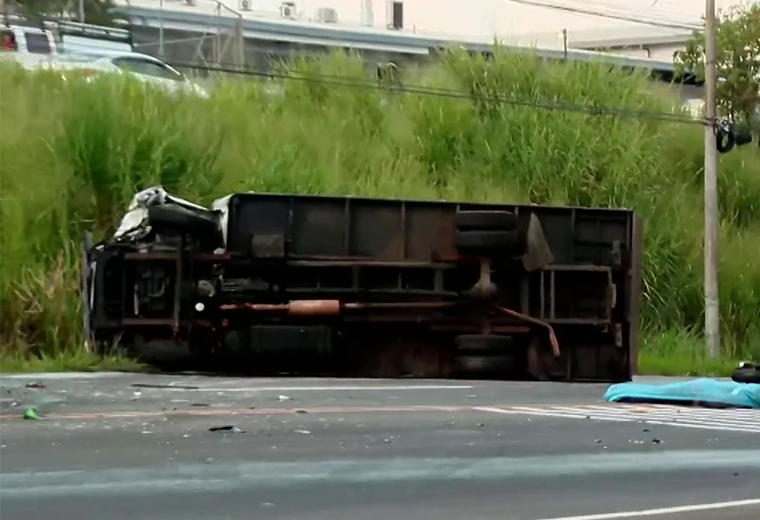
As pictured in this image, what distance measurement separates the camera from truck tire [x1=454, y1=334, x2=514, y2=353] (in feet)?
45.7

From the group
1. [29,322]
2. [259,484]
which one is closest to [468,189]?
[29,322]

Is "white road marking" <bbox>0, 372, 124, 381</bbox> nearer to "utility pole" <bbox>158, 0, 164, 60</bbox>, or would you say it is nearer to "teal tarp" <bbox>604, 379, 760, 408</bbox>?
"teal tarp" <bbox>604, 379, 760, 408</bbox>

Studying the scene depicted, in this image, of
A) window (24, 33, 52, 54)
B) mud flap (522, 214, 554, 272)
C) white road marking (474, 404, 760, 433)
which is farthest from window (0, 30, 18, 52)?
white road marking (474, 404, 760, 433)

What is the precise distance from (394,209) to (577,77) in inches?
599

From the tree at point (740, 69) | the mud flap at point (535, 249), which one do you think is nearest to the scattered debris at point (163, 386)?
the mud flap at point (535, 249)

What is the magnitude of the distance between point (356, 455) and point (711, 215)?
16568mm

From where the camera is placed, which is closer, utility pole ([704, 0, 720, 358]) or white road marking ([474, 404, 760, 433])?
white road marking ([474, 404, 760, 433])

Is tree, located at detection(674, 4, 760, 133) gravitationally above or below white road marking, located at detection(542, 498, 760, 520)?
above

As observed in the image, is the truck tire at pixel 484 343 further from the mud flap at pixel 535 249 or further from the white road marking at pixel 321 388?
the mud flap at pixel 535 249

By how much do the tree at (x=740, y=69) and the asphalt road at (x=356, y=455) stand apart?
20.1m

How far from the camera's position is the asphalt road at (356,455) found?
269 inches

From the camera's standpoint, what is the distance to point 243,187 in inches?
815

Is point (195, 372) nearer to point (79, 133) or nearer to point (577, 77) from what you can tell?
point (79, 133)

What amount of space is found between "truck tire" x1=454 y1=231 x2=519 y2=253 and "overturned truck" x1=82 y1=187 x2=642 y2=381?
0.07 feet
